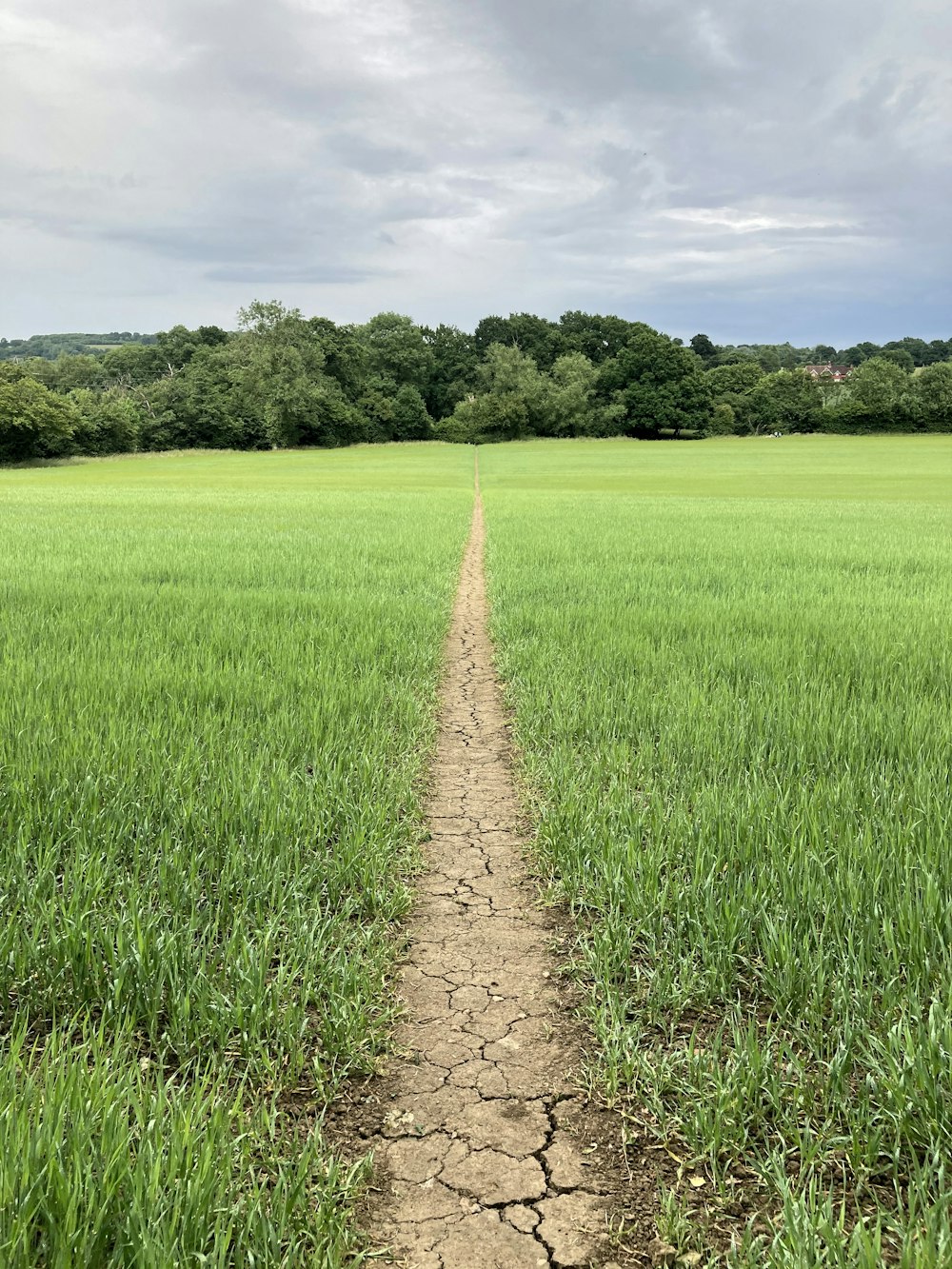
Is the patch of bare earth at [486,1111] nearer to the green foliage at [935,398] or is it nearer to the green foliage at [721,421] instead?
the green foliage at [935,398]

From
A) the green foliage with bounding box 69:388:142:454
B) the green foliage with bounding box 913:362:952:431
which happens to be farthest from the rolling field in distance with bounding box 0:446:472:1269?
the green foliage with bounding box 913:362:952:431

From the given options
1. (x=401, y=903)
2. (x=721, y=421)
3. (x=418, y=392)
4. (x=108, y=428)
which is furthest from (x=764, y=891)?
(x=721, y=421)

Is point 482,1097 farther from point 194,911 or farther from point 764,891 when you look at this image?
point 764,891

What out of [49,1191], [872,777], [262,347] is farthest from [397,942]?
[262,347]

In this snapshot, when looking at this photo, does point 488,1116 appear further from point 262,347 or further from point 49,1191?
point 262,347

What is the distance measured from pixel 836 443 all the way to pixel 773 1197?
7935 cm

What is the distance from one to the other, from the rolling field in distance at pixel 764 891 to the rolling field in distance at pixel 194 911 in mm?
850

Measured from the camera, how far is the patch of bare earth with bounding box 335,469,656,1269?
5.95 feet

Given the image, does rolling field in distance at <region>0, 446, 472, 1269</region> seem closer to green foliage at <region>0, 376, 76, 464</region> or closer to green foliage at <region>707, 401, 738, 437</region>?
green foliage at <region>0, 376, 76, 464</region>

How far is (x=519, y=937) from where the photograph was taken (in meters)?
3.08

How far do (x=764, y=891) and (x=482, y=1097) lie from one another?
4.36 ft

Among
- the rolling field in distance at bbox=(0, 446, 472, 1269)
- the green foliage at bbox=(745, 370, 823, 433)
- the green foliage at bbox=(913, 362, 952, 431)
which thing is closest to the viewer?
the rolling field in distance at bbox=(0, 446, 472, 1269)

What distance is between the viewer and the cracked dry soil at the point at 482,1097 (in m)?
1.81

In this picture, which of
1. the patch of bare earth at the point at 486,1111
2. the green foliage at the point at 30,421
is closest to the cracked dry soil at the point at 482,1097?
the patch of bare earth at the point at 486,1111
